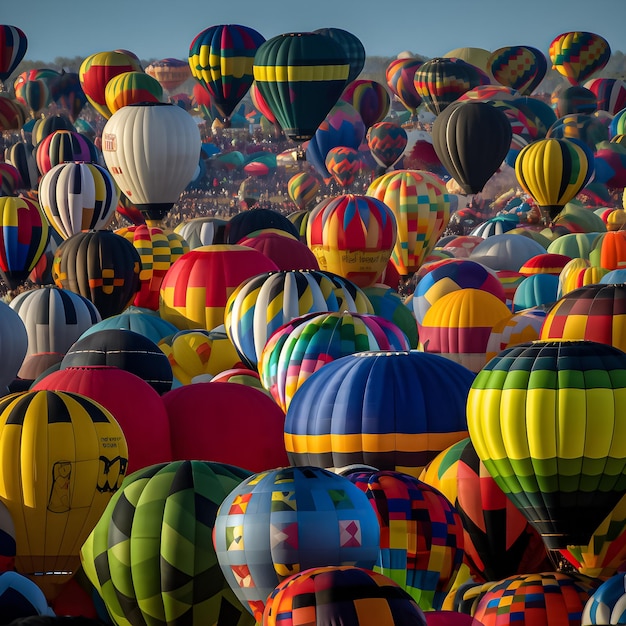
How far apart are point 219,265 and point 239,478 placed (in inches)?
456

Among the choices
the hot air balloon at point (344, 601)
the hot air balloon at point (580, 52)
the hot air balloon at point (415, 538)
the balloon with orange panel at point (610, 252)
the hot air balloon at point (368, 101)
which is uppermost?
the hot air balloon at point (580, 52)

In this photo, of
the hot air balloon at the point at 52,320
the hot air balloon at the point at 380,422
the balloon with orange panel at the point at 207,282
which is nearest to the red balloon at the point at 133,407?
the hot air balloon at the point at 380,422

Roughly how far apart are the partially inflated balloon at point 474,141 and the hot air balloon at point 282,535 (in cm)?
2658

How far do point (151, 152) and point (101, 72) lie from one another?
1979 cm

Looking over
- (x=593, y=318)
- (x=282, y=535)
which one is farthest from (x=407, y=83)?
(x=282, y=535)

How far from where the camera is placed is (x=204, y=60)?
48781 mm

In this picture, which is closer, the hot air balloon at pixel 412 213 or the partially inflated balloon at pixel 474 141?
the hot air balloon at pixel 412 213

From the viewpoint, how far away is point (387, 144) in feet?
171

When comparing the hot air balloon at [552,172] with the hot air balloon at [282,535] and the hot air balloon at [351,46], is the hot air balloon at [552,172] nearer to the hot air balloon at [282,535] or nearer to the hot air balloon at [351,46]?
the hot air balloon at [351,46]

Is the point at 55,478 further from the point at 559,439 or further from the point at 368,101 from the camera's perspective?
the point at 368,101

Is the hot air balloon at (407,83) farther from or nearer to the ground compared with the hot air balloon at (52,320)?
farther from the ground

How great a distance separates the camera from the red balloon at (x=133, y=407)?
1638cm

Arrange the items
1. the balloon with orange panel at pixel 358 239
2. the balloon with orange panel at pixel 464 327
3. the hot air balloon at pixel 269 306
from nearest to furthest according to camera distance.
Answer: the balloon with orange panel at pixel 464 327 → the hot air balloon at pixel 269 306 → the balloon with orange panel at pixel 358 239

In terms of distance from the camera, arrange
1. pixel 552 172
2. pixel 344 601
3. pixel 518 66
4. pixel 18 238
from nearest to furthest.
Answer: pixel 344 601, pixel 18 238, pixel 552 172, pixel 518 66
